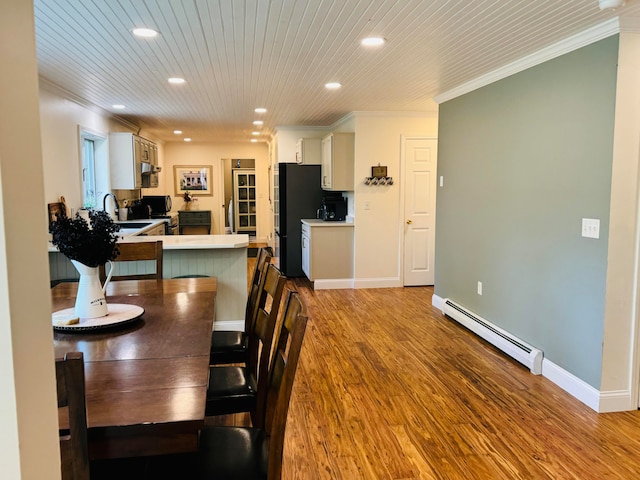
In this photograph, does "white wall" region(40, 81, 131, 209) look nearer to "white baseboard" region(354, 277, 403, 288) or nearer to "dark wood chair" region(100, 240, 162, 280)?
"dark wood chair" region(100, 240, 162, 280)

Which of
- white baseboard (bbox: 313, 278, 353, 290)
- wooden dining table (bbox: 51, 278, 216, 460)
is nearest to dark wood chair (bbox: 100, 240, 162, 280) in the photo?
wooden dining table (bbox: 51, 278, 216, 460)

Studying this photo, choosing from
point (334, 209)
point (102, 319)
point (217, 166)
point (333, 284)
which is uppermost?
point (217, 166)

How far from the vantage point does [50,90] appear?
4.40m

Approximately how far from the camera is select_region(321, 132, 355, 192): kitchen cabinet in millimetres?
6223

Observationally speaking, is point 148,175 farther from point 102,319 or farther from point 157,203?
point 102,319

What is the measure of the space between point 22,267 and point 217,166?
10318 millimetres

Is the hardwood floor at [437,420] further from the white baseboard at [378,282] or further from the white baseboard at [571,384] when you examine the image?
the white baseboard at [378,282]

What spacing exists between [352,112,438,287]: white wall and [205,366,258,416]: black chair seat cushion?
14.0 ft

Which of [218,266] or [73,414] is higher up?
[73,414]

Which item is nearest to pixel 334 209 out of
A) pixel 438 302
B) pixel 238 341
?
pixel 438 302

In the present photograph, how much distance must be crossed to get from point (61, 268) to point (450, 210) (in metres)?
3.64

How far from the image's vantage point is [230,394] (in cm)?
203

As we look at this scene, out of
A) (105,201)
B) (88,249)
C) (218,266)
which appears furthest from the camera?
(105,201)

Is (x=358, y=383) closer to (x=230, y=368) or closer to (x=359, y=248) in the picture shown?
(x=230, y=368)
